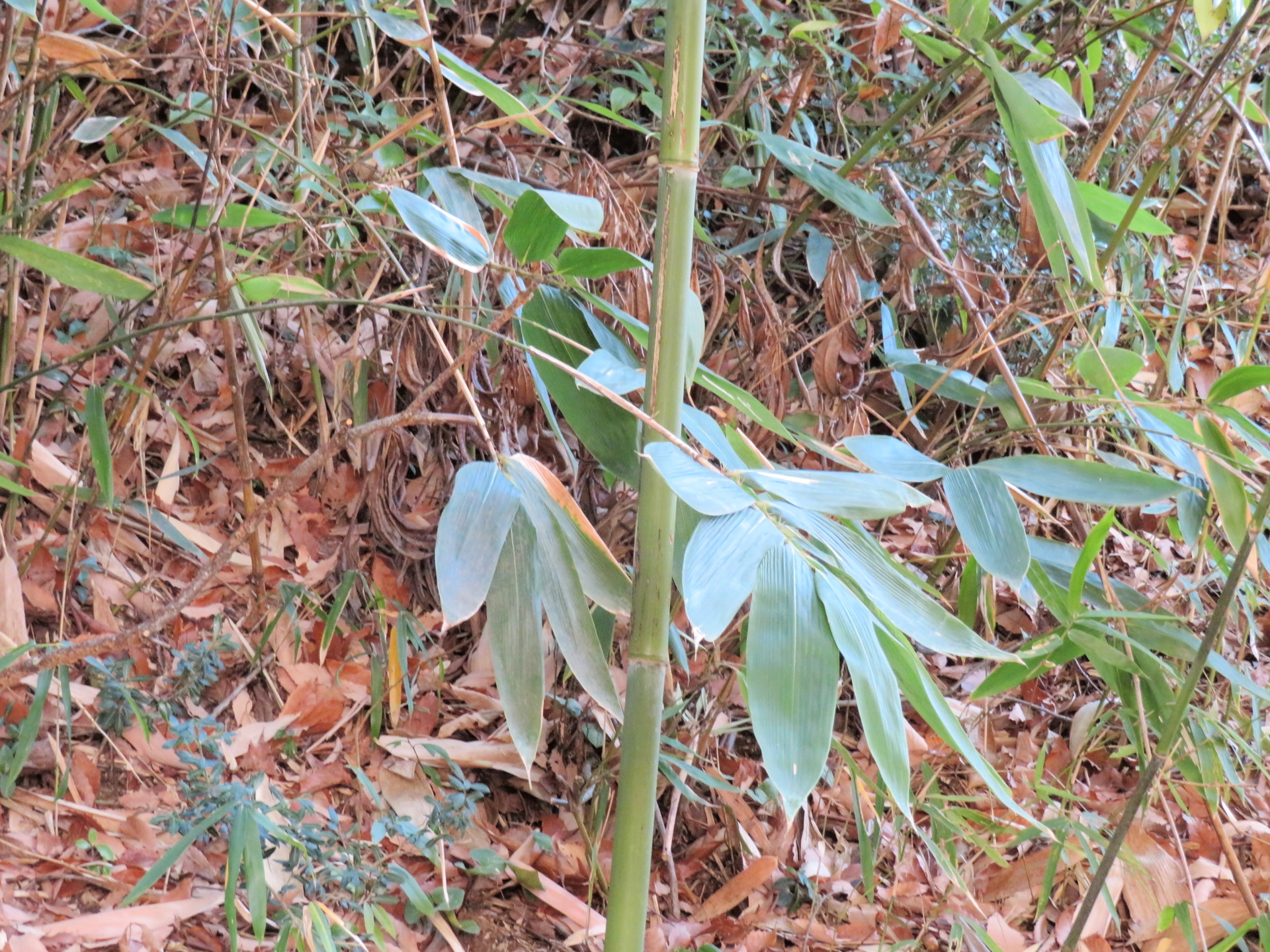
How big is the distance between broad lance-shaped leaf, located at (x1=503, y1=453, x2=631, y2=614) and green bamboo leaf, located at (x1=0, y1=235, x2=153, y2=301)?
0.39 m

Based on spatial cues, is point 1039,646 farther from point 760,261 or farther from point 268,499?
point 268,499

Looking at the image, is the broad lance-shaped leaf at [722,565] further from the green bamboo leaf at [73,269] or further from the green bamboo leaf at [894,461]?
the green bamboo leaf at [73,269]

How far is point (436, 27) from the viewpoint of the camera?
1.51 metres

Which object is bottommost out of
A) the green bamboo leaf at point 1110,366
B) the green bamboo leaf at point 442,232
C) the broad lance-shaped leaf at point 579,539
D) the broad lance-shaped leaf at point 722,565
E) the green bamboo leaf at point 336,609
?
the green bamboo leaf at point 336,609

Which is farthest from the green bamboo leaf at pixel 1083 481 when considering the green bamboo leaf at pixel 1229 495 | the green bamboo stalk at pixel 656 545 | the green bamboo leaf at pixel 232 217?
the green bamboo leaf at pixel 232 217

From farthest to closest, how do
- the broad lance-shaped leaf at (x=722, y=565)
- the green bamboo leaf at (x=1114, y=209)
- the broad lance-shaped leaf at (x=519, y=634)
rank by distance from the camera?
1. the green bamboo leaf at (x=1114, y=209)
2. the broad lance-shaped leaf at (x=519, y=634)
3. the broad lance-shaped leaf at (x=722, y=565)

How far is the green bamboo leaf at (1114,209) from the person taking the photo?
3.10ft

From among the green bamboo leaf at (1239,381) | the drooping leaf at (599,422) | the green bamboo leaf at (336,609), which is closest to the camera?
the drooping leaf at (599,422)

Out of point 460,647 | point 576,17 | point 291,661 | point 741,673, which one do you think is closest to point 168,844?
point 291,661

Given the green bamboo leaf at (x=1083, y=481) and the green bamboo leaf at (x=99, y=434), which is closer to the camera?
the green bamboo leaf at (x=1083, y=481)

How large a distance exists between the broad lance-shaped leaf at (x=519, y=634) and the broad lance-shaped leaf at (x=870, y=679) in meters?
0.17

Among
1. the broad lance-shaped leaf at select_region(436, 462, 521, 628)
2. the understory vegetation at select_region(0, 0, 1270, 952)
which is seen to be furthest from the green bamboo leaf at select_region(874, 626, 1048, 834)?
the broad lance-shaped leaf at select_region(436, 462, 521, 628)

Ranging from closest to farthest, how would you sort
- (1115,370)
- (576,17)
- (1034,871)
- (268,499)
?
(268,499)
(1115,370)
(1034,871)
(576,17)

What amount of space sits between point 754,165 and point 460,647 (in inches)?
31.3
